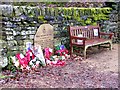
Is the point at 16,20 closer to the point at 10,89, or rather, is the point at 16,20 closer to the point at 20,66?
the point at 20,66

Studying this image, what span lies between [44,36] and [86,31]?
3.90 feet

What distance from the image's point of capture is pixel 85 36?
5.82 metres

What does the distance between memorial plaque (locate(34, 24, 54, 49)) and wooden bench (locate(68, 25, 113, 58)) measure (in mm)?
469

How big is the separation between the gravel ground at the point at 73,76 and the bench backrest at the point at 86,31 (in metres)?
0.73

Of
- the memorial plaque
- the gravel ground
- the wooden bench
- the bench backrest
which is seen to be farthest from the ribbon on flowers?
the bench backrest

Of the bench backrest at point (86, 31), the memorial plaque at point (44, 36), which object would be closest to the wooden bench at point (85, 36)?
the bench backrest at point (86, 31)

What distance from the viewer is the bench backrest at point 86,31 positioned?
18.2ft

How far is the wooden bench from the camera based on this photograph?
522 cm

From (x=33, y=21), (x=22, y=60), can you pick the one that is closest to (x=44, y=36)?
(x=33, y=21)

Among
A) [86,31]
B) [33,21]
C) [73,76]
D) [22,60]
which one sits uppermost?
[33,21]

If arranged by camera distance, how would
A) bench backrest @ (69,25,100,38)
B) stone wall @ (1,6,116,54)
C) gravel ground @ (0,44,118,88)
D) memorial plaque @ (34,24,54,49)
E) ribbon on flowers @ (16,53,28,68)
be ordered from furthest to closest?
bench backrest @ (69,25,100,38)
memorial plaque @ (34,24,54,49)
stone wall @ (1,6,116,54)
ribbon on flowers @ (16,53,28,68)
gravel ground @ (0,44,118,88)

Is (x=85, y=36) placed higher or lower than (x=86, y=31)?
lower

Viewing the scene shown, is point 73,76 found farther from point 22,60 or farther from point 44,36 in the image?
point 44,36

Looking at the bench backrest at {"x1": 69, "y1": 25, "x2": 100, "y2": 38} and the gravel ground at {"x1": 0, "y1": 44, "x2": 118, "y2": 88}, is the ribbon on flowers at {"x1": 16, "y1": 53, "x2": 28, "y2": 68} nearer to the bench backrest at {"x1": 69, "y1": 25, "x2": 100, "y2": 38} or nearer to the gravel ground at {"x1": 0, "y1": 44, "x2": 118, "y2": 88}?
the gravel ground at {"x1": 0, "y1": 44, "x2": 118, "y2": 88}
